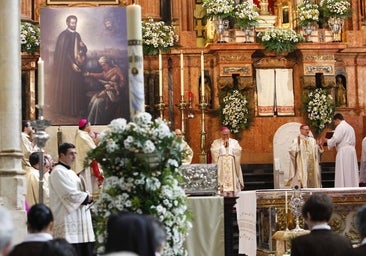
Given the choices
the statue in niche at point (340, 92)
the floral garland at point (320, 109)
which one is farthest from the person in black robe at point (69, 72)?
the statue in niche at point (340, 92)

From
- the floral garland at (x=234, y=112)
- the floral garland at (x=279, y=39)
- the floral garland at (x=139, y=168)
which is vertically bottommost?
the floral garland at (x=139, y=168)

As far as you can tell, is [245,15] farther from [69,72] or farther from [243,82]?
[69,72]

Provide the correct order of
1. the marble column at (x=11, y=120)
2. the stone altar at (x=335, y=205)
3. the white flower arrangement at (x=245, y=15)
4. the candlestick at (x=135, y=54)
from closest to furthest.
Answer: the candlestick at (x=135, y=54)
the marble column at (x=11, y=120)
the stone altar at (x=335, y=205)
the white flower arrangement at (x=245, y=15)

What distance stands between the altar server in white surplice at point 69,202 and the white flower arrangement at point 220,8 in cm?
976

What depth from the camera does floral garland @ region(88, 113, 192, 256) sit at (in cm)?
680

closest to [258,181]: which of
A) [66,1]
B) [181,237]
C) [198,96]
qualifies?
[198,96]

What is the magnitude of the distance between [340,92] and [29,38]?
23.2 ft

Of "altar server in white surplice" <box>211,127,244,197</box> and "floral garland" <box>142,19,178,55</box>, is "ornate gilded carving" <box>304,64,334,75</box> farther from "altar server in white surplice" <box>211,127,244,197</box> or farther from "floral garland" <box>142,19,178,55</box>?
"floral garland" <box>142,19,178,55</box>

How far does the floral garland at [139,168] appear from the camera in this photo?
6801 mm

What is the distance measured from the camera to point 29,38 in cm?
1898

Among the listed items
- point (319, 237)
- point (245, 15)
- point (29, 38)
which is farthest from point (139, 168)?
point (245, 15)

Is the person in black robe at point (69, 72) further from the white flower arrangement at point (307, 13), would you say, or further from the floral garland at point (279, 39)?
the white flower arrangement at point (307, 13)

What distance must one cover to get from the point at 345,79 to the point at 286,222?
839 cm

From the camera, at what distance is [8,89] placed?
9.88 m
